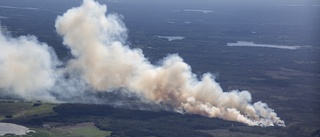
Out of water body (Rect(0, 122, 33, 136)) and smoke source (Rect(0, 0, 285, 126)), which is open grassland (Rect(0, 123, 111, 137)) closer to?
water body (Rect(0, 122, 33, 136))

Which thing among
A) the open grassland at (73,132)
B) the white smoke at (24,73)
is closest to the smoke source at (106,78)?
the white smoke at (24,73)

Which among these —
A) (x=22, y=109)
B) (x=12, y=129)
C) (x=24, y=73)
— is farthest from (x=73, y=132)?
(x=24, y=73)

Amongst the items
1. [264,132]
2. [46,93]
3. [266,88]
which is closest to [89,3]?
[46,93]

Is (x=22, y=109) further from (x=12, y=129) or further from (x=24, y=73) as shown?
(x=12, y=129)

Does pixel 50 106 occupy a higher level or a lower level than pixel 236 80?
lower

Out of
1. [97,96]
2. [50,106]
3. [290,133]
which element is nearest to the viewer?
[290,133]

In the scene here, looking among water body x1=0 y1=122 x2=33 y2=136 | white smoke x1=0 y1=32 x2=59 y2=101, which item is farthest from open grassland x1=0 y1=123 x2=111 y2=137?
white smoke x1=0 y1=32 x2=59 y2=101

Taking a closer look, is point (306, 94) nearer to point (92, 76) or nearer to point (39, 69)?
point (92, 76)

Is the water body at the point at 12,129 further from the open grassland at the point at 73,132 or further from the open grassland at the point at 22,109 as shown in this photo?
the open grassland at the point at 22,109
